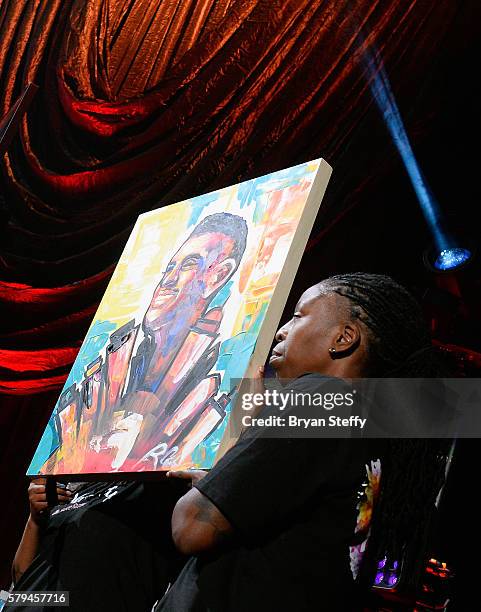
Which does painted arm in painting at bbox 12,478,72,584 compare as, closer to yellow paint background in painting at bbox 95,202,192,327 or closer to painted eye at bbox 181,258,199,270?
yellow paint background in painting at bbox 95,202,192,327

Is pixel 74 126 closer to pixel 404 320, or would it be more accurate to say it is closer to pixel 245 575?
pixel 404 320

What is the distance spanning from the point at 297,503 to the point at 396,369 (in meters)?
0.33

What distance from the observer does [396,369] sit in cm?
119

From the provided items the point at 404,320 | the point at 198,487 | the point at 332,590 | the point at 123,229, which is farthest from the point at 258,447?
A: the point at 123,229

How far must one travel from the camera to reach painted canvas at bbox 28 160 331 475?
123 cm

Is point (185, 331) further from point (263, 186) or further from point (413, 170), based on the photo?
point (413, 170)

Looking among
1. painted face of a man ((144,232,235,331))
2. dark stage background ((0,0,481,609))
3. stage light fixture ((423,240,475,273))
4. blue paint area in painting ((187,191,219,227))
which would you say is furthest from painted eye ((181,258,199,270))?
stage light fixture ((423,240,475,273))

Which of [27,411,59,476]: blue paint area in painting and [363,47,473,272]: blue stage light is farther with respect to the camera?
[363,47,473,272]: blue stage light

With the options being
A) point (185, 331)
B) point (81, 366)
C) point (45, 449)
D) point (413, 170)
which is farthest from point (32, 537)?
point (413, 170)

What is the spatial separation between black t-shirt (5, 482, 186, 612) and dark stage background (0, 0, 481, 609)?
129cm

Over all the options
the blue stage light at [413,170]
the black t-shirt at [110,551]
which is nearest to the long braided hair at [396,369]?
the black t-shirt at [110,551]

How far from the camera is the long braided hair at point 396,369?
1.19 m

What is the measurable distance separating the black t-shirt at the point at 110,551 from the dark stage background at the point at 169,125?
1.29 meters

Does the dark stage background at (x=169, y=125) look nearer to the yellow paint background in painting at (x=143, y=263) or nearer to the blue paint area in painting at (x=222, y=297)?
the yellow paint background in painting at (x=143, y=263)
